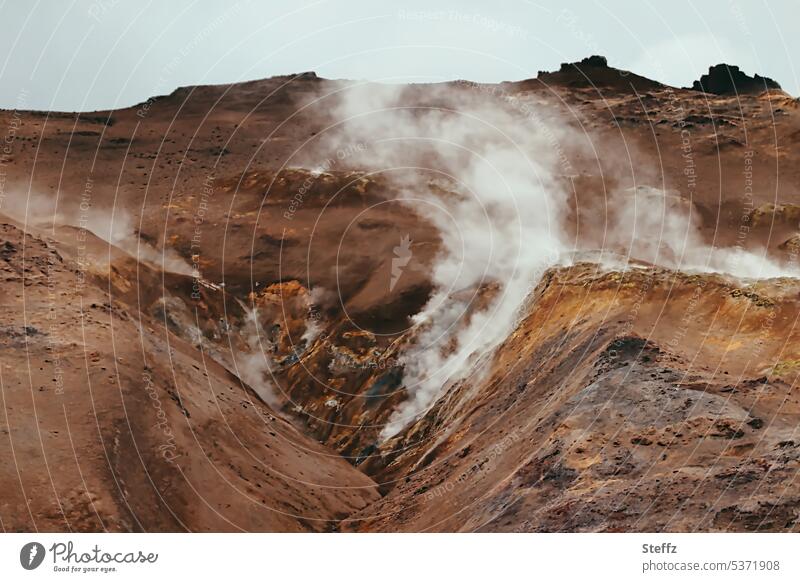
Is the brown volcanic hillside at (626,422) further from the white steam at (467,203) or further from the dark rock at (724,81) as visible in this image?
the dark rock at (724,81)

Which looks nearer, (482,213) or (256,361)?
(256,361)

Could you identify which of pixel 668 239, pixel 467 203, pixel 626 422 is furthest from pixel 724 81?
pixel 626 422

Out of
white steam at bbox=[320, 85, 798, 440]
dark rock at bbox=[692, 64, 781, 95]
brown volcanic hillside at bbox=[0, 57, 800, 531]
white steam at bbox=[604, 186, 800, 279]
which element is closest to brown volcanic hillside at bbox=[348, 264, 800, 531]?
brown volcanic hillside at bbox=[0, 57, 800, 531]

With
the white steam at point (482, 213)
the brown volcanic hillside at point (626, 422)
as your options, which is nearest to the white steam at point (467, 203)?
the white steam at point (482, 213)

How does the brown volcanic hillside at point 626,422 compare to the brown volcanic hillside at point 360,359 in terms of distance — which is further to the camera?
the brown volcanic hillside at point 360,359

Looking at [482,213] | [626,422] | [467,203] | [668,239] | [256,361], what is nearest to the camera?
[626,422]

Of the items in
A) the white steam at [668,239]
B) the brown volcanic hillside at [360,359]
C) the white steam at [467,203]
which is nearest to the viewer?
the brown volcanic hillside at [360,359]

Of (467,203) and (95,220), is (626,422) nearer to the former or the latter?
(467,203)

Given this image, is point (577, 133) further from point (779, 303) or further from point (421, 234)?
point (779, 303)

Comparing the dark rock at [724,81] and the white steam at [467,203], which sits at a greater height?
the dark rock at [724,81]

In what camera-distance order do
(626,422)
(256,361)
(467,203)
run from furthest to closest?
(467,203)
(256,361)
(626,422)

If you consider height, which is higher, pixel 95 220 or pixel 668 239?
pixel 95 220
